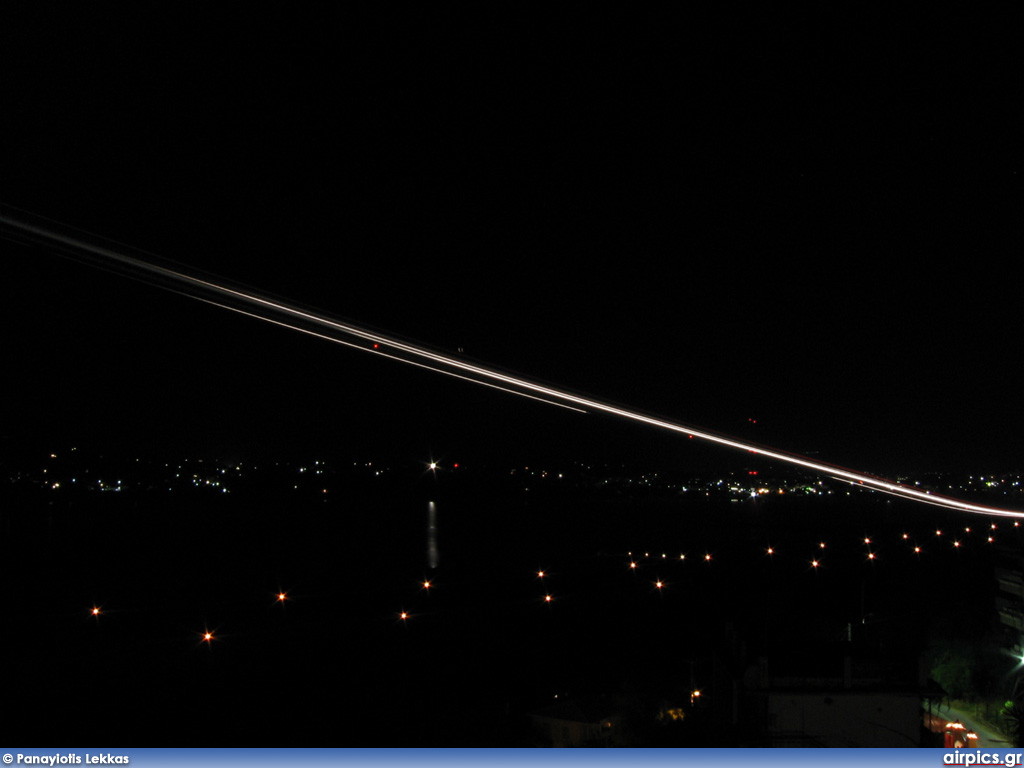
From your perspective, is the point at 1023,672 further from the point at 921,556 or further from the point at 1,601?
the point at 1,601

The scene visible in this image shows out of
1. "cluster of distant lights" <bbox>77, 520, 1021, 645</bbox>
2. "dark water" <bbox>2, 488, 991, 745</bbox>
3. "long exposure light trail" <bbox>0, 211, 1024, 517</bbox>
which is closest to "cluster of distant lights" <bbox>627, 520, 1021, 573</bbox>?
"cluster of distant lights" <bbox>77, 520, 1021, 645</bbox>

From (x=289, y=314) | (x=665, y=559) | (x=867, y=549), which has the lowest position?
(x=665, y=559)

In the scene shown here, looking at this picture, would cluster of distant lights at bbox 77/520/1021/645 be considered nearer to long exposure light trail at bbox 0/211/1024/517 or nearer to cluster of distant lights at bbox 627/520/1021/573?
cluster of distant lights at bbox 627/520/1021/573

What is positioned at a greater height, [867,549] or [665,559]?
[867,549]

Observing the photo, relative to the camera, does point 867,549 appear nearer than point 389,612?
No

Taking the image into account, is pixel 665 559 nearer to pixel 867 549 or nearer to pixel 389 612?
pixel 867 549

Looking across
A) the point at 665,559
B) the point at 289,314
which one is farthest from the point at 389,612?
the point at 665,559

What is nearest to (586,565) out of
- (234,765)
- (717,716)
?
(717,716)

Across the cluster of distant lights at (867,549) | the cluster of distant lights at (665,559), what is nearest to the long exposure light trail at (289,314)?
the cluster of distant lights at (665,559)
